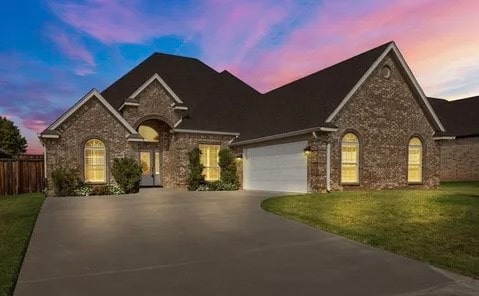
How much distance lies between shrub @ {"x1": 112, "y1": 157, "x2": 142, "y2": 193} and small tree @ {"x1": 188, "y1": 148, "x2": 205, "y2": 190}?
3.41 metres

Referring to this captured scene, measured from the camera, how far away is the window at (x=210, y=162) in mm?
24328

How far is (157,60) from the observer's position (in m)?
29.8

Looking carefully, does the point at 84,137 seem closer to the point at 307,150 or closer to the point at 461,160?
the point at 307,150

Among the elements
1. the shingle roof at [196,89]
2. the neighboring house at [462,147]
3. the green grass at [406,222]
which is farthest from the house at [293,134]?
the neighboring house at [462,147]

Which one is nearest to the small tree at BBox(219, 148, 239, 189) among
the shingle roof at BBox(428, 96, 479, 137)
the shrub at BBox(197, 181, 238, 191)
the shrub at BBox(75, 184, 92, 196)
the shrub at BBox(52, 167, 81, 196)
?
the shrub at BBox(197, 181, 238, 191)

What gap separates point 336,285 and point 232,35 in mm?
15186

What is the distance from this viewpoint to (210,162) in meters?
24.5

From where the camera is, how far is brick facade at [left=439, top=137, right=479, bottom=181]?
31234 mm

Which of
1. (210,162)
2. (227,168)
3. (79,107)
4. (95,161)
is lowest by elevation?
(227,168)

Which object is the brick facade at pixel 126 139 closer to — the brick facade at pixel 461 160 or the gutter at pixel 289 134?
the gutter at pixel 289 134

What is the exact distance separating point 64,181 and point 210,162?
8.92 m

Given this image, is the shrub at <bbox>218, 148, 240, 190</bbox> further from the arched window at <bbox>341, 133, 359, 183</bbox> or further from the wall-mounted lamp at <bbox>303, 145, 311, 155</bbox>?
the arched window at <bbox>341, 133, 359, 183</bbox>

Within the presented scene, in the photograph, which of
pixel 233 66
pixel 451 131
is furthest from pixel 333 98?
pixel 451 131

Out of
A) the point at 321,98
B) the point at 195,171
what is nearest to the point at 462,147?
the point at 321,98
